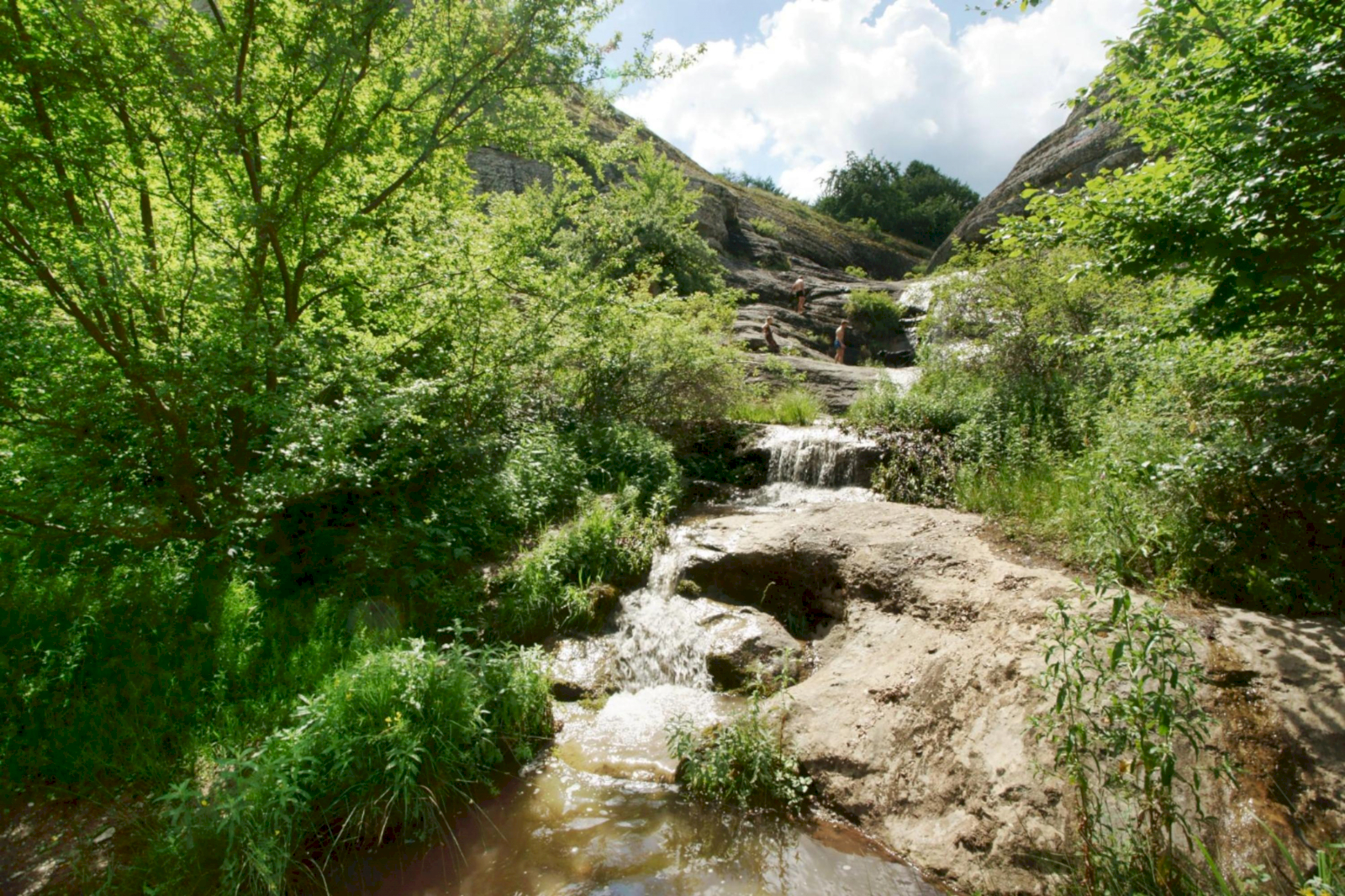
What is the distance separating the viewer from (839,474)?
33.6 ft

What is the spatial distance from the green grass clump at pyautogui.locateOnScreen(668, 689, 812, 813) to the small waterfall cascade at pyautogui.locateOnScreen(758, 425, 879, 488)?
20.5 feet

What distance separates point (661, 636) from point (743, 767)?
1985mm

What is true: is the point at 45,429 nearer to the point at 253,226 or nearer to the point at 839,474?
the point at 253,226

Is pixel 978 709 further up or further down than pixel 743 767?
further up

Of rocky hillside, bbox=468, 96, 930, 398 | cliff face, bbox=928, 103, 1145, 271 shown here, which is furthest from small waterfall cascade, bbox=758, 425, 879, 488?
cliff face, bbox=928, 103, 1145, 271

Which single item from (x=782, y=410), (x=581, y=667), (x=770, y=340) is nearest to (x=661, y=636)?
(x=581, y=667)

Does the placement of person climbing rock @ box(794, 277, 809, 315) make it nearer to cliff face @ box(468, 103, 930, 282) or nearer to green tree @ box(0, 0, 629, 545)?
cliff face @ box(468, 103, 930, 282)

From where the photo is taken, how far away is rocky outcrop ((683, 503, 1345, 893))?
9.93 feet

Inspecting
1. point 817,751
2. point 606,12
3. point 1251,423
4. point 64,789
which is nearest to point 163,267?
point 64,789

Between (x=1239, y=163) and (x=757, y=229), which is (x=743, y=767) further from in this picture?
(x=757, y=229)

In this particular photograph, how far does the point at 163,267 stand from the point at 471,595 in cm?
366

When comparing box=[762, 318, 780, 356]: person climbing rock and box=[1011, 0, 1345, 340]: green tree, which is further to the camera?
box=[762, 318, 780, 356]: person climbing rock

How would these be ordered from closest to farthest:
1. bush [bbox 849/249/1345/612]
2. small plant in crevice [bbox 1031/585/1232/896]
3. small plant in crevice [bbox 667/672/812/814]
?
small plant in crevice [bbox 1031/585/1232/896] → bush [bbox 849/249/1345/612] → small plant in crevice [bbox 667/672/812/814]

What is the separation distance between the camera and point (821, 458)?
10.5 meters
